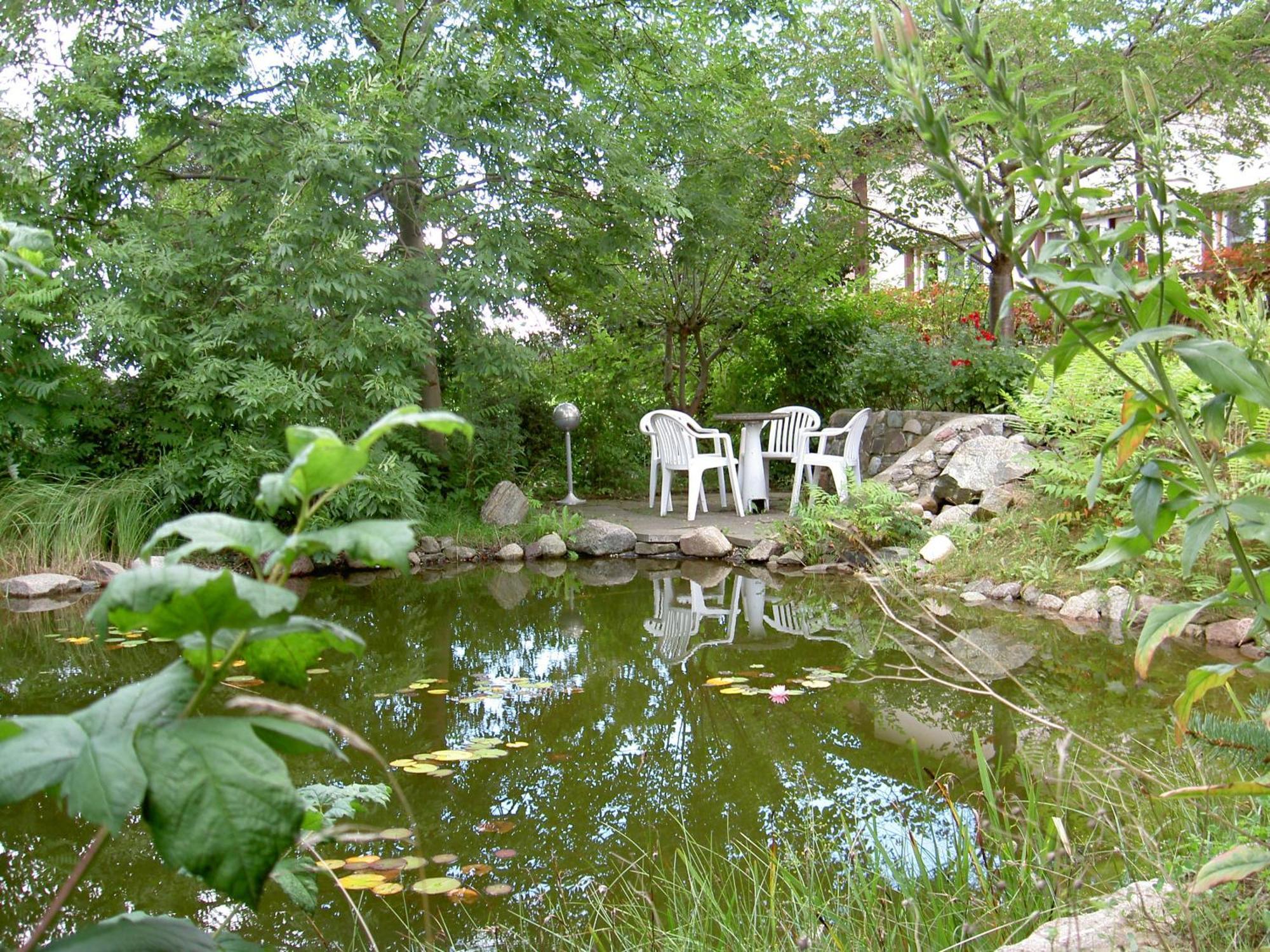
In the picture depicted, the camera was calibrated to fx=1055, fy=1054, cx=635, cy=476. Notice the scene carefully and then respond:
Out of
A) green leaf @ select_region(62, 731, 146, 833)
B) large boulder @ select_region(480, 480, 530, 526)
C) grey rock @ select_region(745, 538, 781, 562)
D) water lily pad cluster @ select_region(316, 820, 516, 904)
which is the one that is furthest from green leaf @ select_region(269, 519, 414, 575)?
large boulder @ select_region(480, 480, 530, 526)

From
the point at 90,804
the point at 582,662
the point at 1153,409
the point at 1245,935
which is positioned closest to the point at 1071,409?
the point at 582,662

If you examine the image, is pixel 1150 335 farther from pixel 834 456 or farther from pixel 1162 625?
pixel 834 456

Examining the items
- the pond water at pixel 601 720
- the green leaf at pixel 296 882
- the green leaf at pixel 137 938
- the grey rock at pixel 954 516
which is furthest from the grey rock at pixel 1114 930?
the grey rock at pixel 954 516

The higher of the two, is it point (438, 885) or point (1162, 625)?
point (1162, 625)

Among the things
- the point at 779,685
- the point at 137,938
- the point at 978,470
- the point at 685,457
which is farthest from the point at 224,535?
the point at 685,457

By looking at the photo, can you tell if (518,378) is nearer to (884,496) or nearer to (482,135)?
(482,135)

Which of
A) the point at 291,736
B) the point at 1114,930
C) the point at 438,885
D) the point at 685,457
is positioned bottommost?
the point at 438,885

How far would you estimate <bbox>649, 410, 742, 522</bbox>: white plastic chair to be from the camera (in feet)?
29.3

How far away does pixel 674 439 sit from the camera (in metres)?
9.24

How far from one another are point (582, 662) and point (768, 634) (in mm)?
Answer: 1000

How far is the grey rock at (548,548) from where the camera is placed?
8.23m

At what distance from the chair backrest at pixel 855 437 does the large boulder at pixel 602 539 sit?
6.71ft

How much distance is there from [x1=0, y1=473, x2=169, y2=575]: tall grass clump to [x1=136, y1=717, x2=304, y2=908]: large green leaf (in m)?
7.18

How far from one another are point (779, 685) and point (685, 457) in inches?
194
